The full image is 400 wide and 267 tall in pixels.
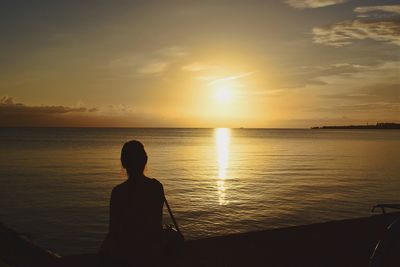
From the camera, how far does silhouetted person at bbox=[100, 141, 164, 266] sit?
13.8ft

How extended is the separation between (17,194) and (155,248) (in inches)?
914

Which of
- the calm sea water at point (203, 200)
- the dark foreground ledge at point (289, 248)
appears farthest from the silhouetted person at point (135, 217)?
the calm sea water at point (203, 200)

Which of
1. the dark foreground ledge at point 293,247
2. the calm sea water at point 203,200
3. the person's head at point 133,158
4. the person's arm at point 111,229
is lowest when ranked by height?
the calm sea water at point 203,200

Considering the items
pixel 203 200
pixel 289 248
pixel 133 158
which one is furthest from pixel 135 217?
pixel 203 200

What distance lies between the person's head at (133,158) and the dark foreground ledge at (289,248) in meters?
2.72

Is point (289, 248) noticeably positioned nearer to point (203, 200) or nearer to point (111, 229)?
point (111, 229)

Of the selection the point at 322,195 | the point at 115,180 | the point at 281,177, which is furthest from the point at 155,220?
the point at 281,177

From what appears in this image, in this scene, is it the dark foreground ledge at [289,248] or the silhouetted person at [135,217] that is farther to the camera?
the dark foreground ledge at [289,248]

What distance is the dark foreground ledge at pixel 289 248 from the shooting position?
7.18 metres

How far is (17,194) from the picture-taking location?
24.6m

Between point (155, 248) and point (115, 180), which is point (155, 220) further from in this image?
point (115, 180)

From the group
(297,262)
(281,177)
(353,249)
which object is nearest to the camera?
(297,262)

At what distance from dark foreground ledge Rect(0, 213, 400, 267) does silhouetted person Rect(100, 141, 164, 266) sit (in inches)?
82.5

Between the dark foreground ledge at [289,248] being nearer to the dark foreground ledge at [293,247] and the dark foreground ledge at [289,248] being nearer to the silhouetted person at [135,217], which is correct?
the dark foreground ledge at [293,247]
